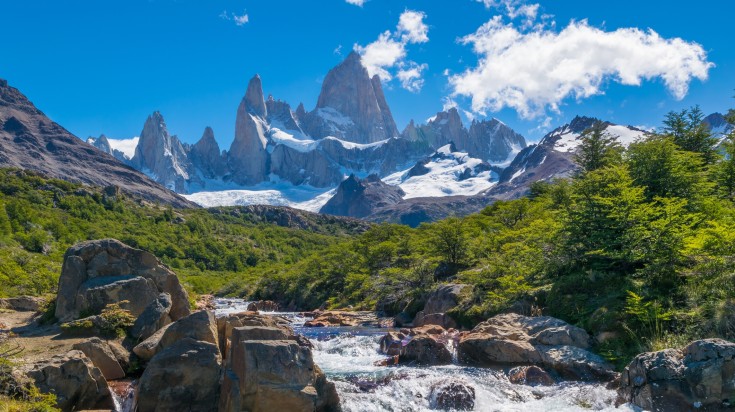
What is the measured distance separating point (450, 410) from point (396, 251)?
3929 cm

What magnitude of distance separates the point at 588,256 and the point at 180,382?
19.9m

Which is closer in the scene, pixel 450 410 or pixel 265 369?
pixel 265 369

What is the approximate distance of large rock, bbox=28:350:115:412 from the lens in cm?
1232

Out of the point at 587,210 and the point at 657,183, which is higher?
the point at 657,183

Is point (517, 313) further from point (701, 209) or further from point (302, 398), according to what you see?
point (302, 398)

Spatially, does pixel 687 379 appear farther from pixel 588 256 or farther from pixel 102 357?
pixel 102 357

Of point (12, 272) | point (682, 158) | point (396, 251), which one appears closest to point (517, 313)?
point (682, 158)

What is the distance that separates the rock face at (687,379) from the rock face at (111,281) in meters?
16.5

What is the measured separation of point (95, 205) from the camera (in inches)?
4409

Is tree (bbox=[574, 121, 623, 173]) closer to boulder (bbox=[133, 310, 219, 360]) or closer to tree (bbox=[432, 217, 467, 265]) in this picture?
tree (bbox=[432, 217, 467, 265])

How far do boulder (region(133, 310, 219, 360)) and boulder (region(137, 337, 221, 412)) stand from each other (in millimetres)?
839

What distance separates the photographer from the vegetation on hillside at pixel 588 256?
17438 millimetres

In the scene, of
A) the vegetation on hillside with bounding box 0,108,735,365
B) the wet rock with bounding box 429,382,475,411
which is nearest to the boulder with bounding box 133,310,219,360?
the wet rock with bounding box 429,382,475,411

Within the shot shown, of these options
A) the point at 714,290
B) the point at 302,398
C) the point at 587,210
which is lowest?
the point at 302,398
